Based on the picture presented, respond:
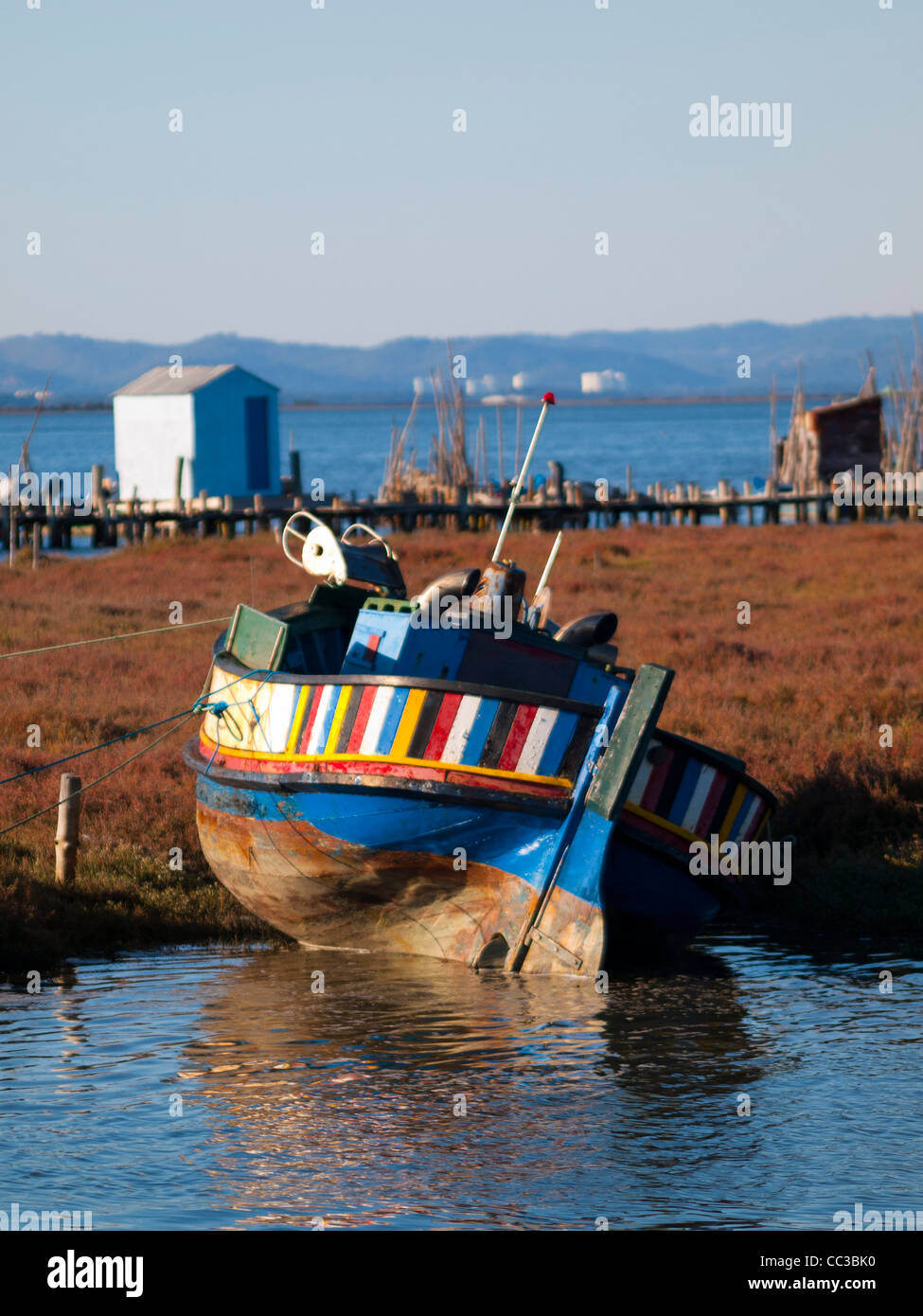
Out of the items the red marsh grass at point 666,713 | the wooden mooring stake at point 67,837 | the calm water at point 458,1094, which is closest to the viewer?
the calm water at point 458,1094

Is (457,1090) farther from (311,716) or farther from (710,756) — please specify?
(710,756)

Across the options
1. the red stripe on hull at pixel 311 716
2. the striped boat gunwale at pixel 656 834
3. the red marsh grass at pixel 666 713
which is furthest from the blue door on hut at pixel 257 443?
the striped boat gunwale at pixel 656 834

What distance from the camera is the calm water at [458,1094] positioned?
25.0ft

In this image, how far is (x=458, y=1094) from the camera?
907cm

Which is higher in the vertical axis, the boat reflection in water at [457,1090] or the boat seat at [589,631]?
the boat seat at [589,631]

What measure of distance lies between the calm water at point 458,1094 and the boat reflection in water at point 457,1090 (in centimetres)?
2

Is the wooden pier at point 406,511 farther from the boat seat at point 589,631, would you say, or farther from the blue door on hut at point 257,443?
the boat seat at point 589,631

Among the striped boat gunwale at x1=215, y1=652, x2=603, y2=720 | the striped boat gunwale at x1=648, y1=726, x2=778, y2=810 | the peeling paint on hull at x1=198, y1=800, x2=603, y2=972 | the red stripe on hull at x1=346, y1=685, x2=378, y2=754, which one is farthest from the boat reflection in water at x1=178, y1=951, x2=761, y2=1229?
the striped boat gunwale at x1=215, y1=652, x2=603, y2=720

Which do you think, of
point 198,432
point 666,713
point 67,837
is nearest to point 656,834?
point 67,837

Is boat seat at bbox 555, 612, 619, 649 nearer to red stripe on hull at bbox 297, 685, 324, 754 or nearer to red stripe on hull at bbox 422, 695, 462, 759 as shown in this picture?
red stripe on hull at bbox 422, 695, 462, 759

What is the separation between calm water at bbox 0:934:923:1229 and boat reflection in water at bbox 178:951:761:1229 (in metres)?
0.02

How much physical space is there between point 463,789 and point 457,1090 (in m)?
2.07

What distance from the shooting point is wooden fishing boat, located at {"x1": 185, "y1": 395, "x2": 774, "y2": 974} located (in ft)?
34.4
